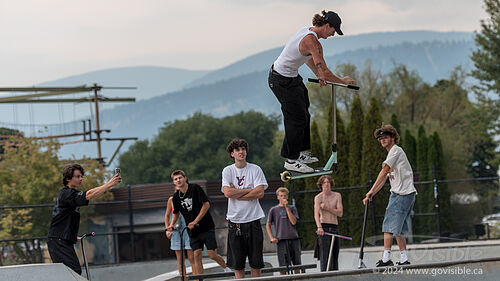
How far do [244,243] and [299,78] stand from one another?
6.61 ft

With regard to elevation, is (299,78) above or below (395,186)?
above

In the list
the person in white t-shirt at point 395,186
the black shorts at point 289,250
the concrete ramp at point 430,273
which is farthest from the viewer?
the black shorts at point 289,250

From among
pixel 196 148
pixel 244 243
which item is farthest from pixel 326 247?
pixel 196 148

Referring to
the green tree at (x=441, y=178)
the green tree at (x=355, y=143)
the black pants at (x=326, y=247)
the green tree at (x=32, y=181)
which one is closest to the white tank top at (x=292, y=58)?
the black pants at (x=326, y=247)

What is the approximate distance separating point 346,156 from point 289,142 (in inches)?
698

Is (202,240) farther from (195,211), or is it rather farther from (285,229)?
(285,229)

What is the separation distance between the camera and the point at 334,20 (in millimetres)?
6938

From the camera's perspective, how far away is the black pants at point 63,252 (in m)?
7.41

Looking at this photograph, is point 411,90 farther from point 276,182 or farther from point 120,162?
point 120,162

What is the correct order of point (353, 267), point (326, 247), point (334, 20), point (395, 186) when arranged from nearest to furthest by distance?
1. point (334, 20)
2. point (395, 186)
3. point (326, 247)
4. point (353, 267)

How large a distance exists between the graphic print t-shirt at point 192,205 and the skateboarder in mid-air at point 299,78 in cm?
210

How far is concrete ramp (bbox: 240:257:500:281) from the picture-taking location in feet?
21.5

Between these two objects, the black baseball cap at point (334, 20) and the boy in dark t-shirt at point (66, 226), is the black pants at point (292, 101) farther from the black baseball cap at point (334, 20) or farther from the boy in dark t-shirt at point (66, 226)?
the boy in dark t-shirt at point (66, 226)

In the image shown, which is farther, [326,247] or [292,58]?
[326,247]
